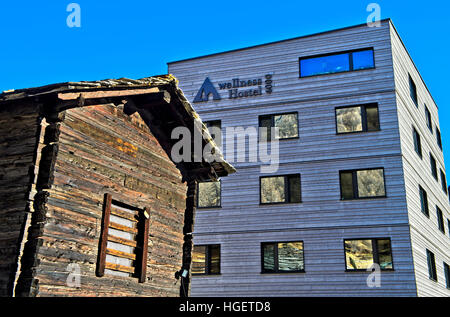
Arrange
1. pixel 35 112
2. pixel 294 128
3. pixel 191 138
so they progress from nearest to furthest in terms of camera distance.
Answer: pixel 35 112 < pixel 191 138 < pixel 294 128

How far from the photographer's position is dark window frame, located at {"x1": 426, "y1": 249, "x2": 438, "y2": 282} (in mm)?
23688

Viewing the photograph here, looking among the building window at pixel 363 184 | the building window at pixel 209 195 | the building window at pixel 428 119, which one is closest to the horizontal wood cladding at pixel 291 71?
the building window at pixel 363 184

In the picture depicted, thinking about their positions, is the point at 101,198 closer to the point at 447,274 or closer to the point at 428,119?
the point at 447,274

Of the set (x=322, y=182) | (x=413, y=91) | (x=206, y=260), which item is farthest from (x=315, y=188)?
(x=413, y=91)

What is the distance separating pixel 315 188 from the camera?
23172 millimetres

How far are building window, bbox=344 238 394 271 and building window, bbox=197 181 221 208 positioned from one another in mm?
6698

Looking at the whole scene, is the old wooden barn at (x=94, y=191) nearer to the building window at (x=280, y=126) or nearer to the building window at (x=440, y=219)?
the building window at (x=280, y=126)

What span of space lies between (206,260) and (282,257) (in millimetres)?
3752

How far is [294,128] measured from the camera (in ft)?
80.4
